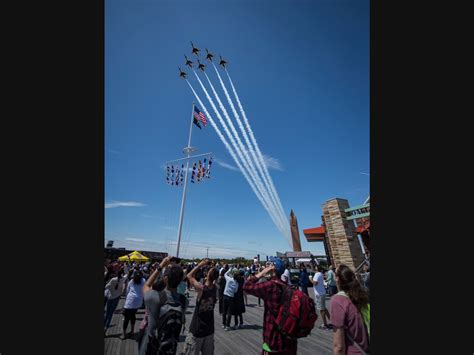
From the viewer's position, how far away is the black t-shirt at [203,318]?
3980 millimetres

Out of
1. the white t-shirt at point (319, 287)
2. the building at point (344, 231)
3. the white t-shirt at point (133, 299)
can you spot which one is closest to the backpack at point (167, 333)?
the white t-shirt at point (133, 299)

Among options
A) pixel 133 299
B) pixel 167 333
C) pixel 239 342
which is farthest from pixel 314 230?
pixel 167 333

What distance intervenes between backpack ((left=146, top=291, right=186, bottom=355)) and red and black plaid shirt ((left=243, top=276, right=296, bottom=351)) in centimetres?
115

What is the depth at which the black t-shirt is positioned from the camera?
3980 mm

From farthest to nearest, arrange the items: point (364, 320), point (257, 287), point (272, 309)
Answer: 1. point (257, 287)
2. point (272, 309)
3. point (364, 320)

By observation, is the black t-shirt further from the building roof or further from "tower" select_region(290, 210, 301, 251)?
"tower" select_region(290, 210, 301, 251)

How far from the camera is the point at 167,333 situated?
123 inches

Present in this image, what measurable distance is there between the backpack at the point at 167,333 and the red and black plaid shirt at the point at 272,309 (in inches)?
45.3

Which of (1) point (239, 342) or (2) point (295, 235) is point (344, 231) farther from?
(2) point (295, 235)

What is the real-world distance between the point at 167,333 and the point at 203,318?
103cm

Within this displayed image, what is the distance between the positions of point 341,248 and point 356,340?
853 inches
